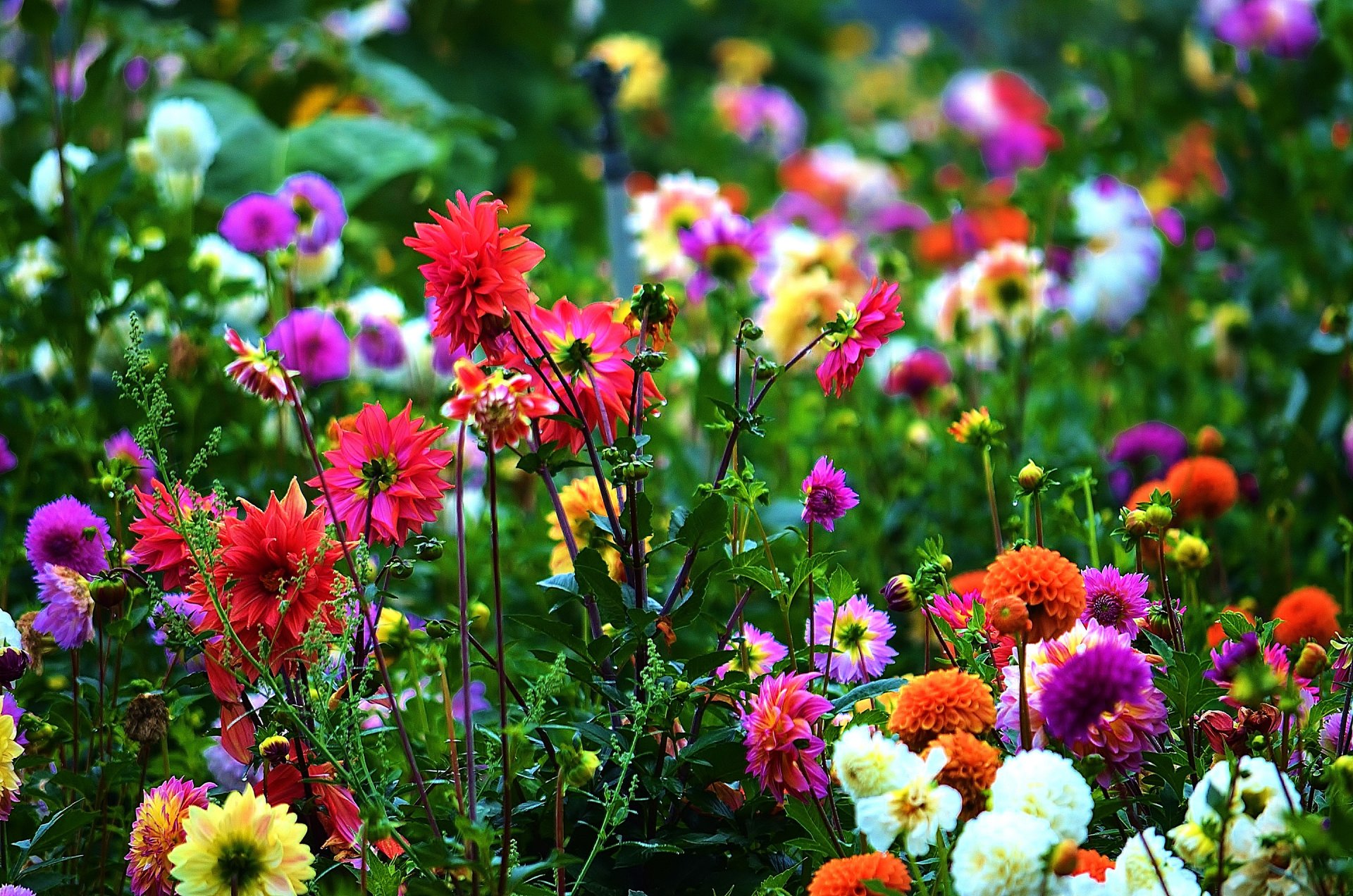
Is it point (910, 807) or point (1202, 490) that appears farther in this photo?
point (1202, 490)

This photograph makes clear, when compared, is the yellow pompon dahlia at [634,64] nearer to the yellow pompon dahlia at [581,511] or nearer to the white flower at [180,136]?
the white flower at [180,136]

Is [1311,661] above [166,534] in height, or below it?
below

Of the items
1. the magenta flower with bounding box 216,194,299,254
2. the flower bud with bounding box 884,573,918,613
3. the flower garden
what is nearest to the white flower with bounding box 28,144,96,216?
the flower garden

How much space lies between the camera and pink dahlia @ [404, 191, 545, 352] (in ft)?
2.09

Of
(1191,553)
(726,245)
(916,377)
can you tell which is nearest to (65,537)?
(1191,553)

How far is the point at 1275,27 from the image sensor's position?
5.92 ft

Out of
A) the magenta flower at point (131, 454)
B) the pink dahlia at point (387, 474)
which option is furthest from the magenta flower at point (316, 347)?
the pink dahlia at point (387, 474)

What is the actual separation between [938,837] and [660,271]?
3.90 feet

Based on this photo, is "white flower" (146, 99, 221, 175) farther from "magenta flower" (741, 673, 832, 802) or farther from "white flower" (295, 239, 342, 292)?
"magenta flower" (741, 673, 832, 802)

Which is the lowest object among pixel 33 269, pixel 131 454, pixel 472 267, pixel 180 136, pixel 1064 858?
pixel 1064 858

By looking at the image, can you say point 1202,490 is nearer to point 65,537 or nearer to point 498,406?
point 498,406

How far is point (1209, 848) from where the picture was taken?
535mm

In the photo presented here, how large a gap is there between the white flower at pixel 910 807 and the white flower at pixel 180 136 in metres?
1.16

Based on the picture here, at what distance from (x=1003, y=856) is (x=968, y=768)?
6cm
